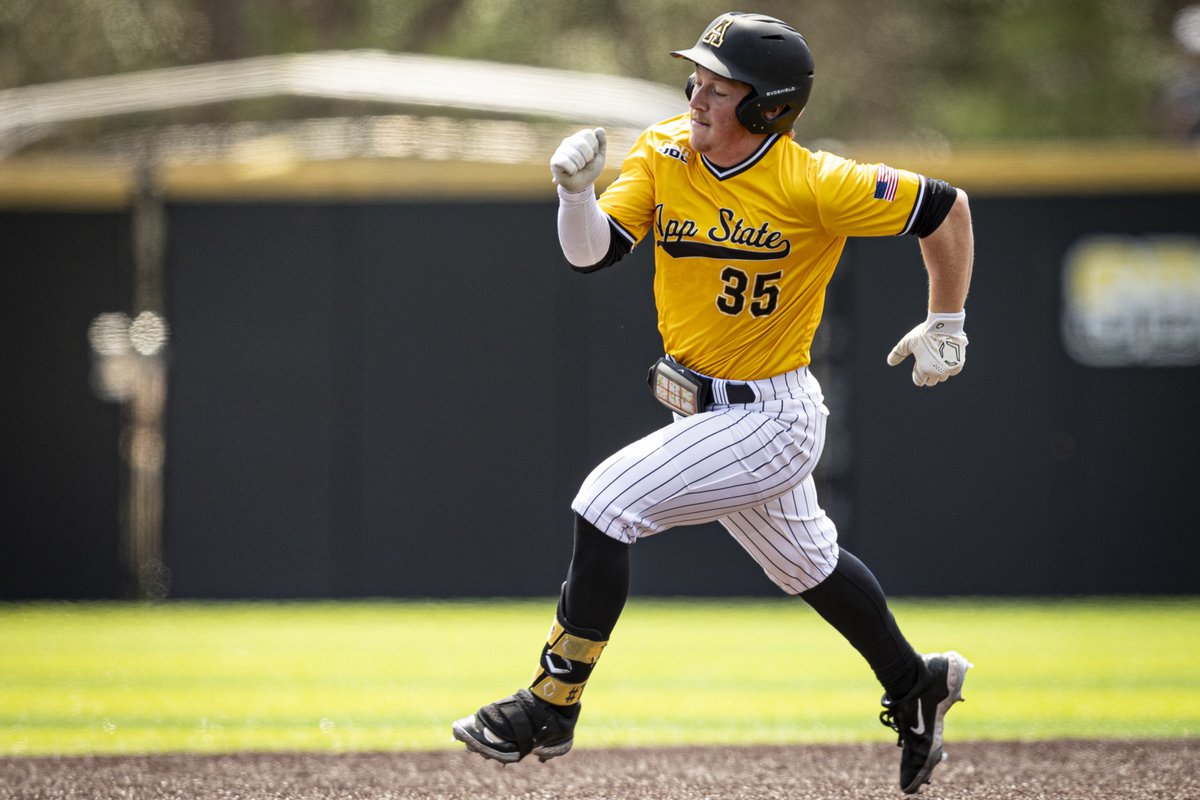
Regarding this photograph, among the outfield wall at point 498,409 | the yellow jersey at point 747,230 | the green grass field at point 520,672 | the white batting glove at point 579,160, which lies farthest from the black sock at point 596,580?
the outfield wall at point 498,409

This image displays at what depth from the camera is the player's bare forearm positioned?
170 inches

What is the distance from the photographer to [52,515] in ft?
33.6

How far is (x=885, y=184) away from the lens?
13.9ft

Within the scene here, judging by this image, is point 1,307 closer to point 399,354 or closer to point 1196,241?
point 399,354

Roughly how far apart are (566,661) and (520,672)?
131 inches

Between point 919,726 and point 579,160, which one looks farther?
point 919,726

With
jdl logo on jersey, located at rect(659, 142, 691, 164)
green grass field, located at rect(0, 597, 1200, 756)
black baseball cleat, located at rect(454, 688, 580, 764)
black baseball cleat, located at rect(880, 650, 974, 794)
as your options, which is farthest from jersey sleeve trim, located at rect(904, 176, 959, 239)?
green grass field, located at rect(0, 597, 1200, 756)

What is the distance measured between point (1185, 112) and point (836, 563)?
9632 mm

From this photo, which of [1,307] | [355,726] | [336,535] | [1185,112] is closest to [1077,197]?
[1185,112]

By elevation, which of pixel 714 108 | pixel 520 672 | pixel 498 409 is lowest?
pixel 520 672

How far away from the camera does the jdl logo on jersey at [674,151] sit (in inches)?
173

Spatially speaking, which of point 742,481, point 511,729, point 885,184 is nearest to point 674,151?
point 885,184

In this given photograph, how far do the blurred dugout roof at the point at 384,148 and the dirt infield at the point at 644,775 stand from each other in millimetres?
5328

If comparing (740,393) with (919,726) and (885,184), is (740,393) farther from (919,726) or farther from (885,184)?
(919,726)
